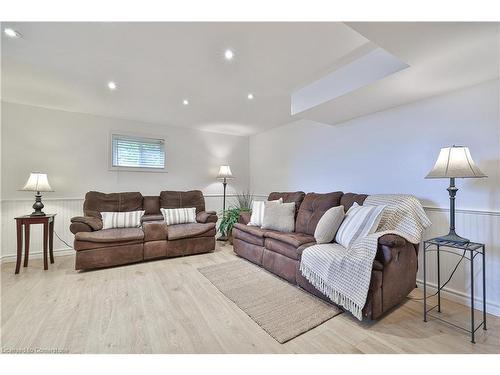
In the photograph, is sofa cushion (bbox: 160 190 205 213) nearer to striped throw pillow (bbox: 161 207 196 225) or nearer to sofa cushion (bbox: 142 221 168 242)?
striped throw pillow (bbox: 161 207 196 225)

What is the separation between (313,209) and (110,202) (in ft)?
10.1

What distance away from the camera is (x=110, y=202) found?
349 centimetres

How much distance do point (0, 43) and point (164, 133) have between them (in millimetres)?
2525

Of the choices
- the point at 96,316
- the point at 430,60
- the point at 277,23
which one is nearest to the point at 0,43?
the point at 277,23

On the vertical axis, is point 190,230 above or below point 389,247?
below

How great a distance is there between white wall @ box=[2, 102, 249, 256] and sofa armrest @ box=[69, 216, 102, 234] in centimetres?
84

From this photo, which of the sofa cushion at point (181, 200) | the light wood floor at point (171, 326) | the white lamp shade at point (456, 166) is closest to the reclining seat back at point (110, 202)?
the sofa cushion at point (181, 200)

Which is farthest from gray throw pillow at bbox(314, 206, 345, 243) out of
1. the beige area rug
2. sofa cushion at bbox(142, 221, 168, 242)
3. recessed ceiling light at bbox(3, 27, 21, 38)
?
recessed ceiling light at bbox(3, 27, 21, 38)

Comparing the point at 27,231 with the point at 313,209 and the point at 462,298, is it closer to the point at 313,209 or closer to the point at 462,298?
the point at 313,209

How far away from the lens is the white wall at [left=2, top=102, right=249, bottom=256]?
3184mm

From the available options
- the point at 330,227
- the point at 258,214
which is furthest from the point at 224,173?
the point at 330,227
